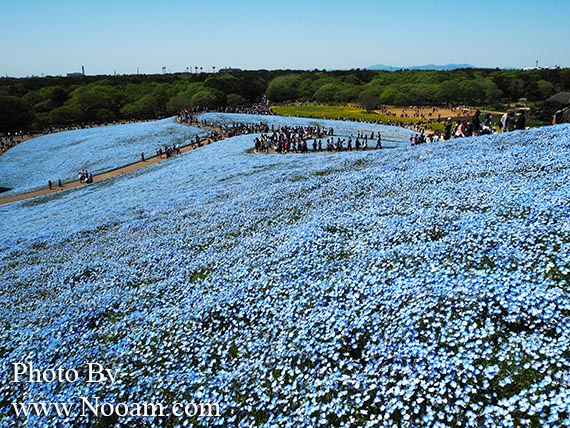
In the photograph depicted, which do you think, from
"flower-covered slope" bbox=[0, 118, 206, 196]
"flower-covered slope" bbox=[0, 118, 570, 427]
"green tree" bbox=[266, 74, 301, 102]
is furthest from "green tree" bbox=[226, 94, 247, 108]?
"flower-covered slope" bbox=[0, 118, 570, 427]

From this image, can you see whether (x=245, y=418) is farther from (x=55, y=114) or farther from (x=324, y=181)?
(x=55, y=114)

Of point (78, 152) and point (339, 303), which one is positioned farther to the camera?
point (78, 152)

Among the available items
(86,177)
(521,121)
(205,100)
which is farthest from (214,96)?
(521,121)

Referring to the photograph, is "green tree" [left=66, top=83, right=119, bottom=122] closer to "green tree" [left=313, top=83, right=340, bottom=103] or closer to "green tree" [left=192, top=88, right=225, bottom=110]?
"green tree" [left=192, top=88, right=225, bottom=110]

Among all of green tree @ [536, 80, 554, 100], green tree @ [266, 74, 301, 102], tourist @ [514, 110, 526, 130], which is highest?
green tree @ [266, 74, 301, 102]

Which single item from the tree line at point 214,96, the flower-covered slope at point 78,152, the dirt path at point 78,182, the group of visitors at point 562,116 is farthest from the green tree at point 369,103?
the group of visitors at point 562,116

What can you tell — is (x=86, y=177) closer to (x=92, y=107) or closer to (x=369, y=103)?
(x=92, y=107)

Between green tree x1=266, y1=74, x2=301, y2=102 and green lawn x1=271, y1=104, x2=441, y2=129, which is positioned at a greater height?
green tree x1=266, y1=74, x2=301, y2=102

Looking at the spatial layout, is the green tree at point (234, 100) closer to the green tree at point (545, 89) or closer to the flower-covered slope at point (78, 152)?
the flower-covered slope at point (78, 152)

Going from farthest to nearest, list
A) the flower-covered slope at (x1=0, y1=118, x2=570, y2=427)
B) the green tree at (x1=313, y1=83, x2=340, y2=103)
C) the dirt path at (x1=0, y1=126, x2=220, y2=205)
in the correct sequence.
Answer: the green tree at (x1=313, y1=83, x2=340, y2=103) → the dirt path at (x1=0, y1=126, x2=220, y2=205) → the flower-covered slope at (x1=0, y1=118, x2=570, y2=427)
